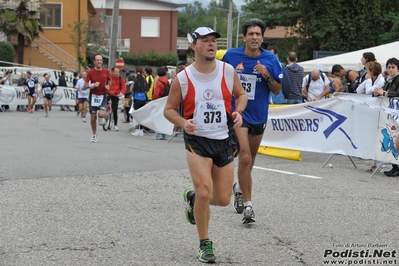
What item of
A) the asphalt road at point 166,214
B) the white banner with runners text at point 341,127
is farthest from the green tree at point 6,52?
the white banner with runners text at point 341,127

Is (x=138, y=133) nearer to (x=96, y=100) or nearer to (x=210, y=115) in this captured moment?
(x=96, y=100)

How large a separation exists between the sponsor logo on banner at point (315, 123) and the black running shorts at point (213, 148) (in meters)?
6.93

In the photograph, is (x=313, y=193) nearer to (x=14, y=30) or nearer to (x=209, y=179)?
(x=209, y=179)

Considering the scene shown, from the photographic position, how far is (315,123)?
1424 centimetres

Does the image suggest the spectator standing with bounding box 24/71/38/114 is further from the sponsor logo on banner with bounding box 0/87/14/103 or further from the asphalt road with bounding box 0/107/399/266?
the asphalt road with bounding box 0/107/399/266

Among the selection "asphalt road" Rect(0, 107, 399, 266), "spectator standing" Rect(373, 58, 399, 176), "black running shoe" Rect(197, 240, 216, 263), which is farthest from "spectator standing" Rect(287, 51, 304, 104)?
"black running shoe" Rect(197, 240, 216, 263)

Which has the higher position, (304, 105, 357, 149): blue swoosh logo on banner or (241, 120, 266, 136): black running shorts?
(241, 120, 266, 136): black running shorts

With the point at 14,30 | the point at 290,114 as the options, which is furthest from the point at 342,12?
the point at 290,114

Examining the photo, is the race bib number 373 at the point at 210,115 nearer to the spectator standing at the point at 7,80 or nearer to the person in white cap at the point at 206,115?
the person in white cap at the point at 206,115

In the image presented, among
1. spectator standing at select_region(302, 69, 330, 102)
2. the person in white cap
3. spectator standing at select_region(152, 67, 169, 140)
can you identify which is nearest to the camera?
the person in white cap

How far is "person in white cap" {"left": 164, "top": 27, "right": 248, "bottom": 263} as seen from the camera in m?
6.49

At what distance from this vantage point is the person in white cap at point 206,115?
649cm

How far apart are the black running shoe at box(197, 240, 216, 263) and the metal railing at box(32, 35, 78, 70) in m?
A: 53.4

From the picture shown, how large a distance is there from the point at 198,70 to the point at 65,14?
186ft
